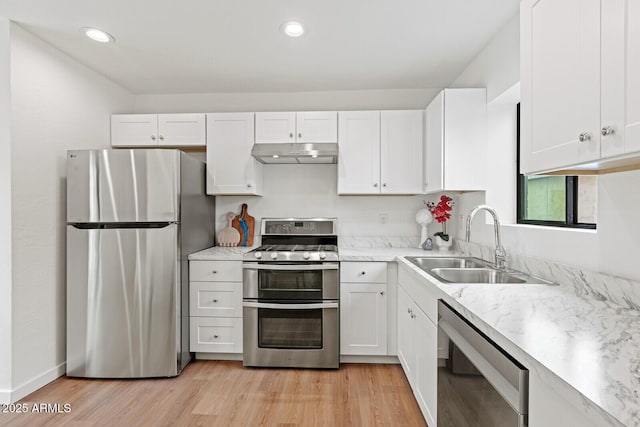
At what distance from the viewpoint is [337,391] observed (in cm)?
251

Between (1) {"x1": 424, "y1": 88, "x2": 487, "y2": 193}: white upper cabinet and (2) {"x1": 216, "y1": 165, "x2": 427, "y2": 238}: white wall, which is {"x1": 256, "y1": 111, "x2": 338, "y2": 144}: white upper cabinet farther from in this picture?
(1) {"x1": 424, "y1": 88, "x2": 487, "y2": 193}: white upper cabinet

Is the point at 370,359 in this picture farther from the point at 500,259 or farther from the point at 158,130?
the point at 158,130

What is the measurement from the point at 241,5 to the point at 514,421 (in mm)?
2311

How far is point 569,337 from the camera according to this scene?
1038 mm

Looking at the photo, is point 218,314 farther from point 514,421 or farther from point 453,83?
point 453,83

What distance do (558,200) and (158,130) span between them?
323 cm

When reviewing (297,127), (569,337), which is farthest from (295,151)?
(569,337)

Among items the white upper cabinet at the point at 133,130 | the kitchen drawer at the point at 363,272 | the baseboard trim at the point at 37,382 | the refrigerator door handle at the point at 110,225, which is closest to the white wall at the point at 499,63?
the kitchen drawer at the point at 363,272

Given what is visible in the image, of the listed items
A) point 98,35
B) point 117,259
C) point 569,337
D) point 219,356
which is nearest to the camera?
point 569,337

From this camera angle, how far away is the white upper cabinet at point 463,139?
8.51 ft

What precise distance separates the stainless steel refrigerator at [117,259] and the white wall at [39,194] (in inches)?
4.4

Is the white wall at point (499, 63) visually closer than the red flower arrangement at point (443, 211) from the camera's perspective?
Yes

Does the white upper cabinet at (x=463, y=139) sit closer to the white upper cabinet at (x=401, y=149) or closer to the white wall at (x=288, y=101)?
the white upper cabinet at (x=401, y=149)

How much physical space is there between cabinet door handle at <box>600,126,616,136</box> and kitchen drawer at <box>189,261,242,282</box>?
8.22ft
